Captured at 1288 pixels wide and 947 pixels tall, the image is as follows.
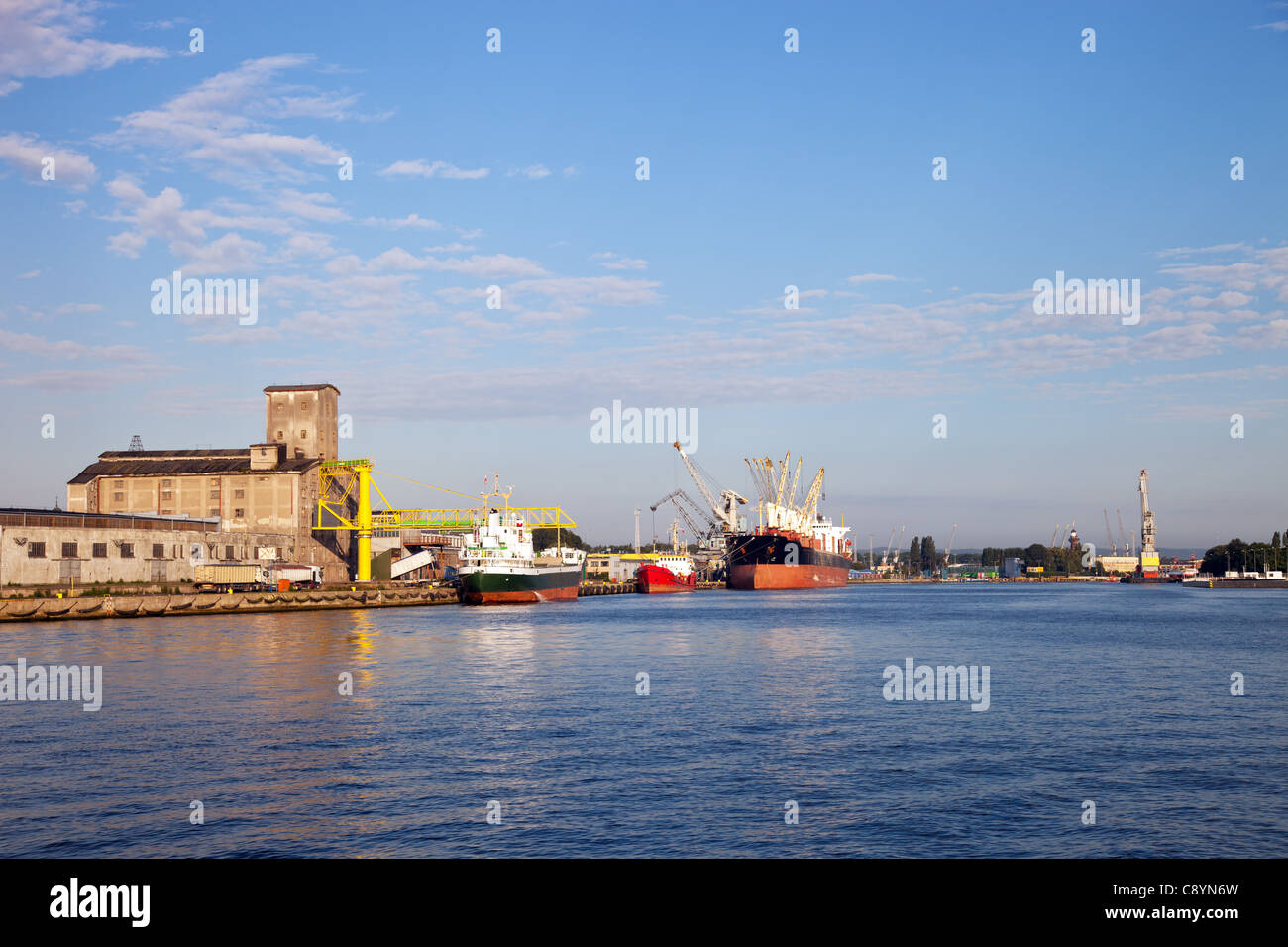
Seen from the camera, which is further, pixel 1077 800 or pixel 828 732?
pixel 828 732

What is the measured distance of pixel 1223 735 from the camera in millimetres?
27953

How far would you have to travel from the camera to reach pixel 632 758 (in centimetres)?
2398

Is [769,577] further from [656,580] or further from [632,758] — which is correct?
[632,758]

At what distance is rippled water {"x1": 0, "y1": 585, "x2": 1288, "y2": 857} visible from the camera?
17484 millimetres

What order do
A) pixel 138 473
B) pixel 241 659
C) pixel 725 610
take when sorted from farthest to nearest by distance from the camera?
pixel 138 473
pixel 725 610
pixel 241 659

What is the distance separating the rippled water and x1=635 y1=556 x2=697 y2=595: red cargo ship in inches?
4650

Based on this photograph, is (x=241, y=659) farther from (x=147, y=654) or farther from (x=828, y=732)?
(x=828, y=732)

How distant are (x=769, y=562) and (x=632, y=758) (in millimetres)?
139020

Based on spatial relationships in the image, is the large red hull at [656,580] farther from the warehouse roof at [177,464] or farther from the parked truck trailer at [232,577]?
the parked truck trailer at [232,577]

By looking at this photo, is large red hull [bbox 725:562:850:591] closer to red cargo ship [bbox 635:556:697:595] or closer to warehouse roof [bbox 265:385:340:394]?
red cargo ship [bbox 635:556:697:595]
